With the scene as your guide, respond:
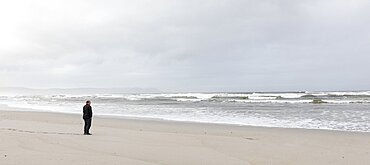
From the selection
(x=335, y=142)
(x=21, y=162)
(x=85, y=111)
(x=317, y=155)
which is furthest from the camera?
(x=85, y=111)

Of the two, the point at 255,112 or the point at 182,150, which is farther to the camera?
the point at 255,112

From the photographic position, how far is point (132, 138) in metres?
10.9

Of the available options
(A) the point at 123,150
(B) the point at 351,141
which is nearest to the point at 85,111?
(A) the point at 123,150

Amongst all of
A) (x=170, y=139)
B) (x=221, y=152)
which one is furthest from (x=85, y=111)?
(x=221, y=152)

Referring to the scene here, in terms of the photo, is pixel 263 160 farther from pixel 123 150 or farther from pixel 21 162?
pixel 21 162

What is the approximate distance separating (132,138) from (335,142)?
5.80 metres

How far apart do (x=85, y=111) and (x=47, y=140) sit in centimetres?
347

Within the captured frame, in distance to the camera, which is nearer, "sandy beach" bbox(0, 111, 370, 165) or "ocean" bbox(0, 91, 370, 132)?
"sandy beach" bbox(0, 111, 370, 165)

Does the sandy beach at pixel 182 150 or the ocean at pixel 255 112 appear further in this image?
the ocean at pixel 255 112

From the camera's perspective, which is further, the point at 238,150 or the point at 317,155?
the point at 238,150

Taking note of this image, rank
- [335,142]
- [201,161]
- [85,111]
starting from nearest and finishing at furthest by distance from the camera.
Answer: [201,161], [335,142], [85,111]

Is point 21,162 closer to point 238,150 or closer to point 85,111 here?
point 238,150

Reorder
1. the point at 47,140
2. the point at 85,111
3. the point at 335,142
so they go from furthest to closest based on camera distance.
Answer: the point at 85,111, the point at 335,142, the point at 47,140

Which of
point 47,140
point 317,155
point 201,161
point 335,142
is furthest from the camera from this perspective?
point 335,142
